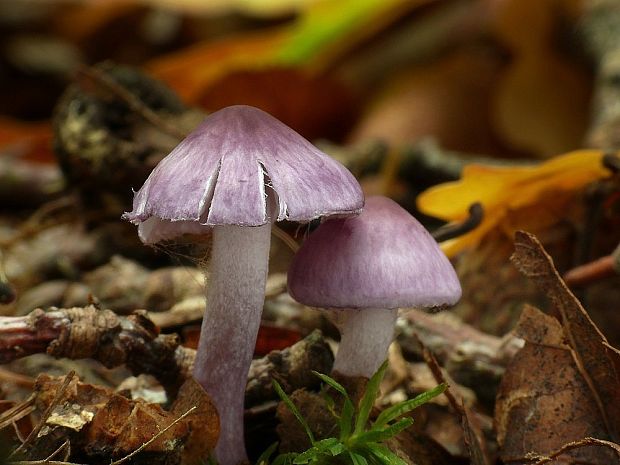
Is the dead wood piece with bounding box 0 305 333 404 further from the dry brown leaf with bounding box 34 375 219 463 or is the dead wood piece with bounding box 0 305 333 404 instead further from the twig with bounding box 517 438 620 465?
the twig with bounding box 517 438 620 465

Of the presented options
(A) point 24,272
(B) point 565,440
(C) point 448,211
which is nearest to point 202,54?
(A) point 24,272

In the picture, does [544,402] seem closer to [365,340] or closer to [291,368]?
[365,340]

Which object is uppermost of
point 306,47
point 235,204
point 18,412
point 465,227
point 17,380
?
point 235,204

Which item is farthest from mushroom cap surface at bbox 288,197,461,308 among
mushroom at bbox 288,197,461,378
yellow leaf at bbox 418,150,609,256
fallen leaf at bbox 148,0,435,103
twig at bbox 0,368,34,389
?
fallen leaf at bbox 148,0,435,103

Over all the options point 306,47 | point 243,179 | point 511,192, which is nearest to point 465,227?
point 511,192

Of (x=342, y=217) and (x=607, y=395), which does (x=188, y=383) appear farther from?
(x=607, y=395)

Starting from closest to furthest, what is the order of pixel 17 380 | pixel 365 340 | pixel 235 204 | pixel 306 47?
pixel 235 204, pixel 365 340, pixel 17 380, pixel 306 47
